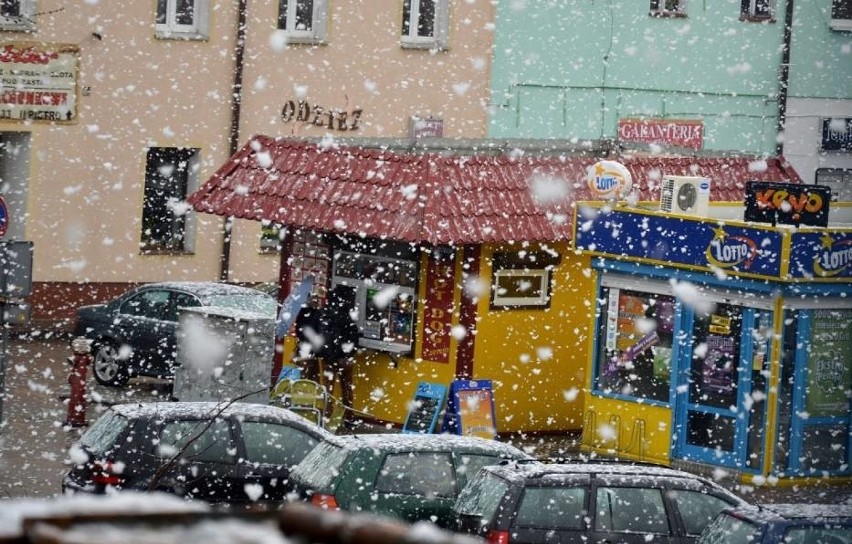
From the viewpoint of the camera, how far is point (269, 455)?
1477 centimetres

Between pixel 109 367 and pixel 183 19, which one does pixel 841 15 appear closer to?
pixel 183 19

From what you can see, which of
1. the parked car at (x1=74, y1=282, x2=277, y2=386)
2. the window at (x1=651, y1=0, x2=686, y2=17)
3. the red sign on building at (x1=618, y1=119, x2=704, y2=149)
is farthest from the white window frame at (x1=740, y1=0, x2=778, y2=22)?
the parked car at (x1=74, y1=282, x2=277, y2=386)

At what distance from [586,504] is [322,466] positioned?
2.25m

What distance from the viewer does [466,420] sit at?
18281mm

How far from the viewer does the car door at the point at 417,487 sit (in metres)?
13.2

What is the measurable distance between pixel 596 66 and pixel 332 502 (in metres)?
22.0

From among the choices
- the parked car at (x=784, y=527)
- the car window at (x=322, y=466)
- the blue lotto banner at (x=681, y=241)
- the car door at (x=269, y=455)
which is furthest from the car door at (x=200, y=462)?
the blue lotto banner at (x=681, y=241)

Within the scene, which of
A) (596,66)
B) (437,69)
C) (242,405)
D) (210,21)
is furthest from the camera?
(596,66)

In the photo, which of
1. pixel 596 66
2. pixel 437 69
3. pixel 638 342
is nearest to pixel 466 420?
pixel 638 342

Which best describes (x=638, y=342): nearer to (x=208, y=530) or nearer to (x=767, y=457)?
(x=767, y=457)

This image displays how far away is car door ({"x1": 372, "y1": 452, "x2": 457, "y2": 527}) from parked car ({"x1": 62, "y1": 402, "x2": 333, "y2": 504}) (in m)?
1.40

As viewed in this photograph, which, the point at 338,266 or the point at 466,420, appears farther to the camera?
the point at 338,266

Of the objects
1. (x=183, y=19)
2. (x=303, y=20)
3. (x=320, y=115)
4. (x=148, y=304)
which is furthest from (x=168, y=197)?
(x=148, y=304)

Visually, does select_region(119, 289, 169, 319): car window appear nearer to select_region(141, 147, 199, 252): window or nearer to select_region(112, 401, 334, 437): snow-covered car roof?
select_region(141, 147, 199, 252): window
